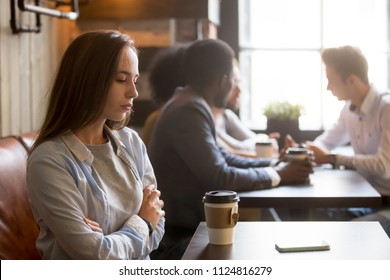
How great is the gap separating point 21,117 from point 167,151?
2.47 ft

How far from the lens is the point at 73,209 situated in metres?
1.35

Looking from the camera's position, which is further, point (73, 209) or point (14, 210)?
point (14, 210)

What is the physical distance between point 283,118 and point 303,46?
67cm

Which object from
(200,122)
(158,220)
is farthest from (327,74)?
(158,220)

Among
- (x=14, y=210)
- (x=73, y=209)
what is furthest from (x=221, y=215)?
(x=14, y=210)

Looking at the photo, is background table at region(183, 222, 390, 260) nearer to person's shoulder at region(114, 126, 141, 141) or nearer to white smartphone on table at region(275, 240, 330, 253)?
white smartphone on table at region(275, 240, 330, 253)

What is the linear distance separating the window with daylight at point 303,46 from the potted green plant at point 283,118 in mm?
377

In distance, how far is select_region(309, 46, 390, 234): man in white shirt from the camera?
263 cm

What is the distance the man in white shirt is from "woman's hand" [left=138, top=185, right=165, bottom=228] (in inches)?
51.7

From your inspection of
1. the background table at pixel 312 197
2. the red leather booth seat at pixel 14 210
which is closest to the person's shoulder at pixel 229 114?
the background table at pixel 312 197

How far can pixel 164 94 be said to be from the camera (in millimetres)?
3033

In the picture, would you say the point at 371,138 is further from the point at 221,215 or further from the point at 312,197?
the point at 221,215

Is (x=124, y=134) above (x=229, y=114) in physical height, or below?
above

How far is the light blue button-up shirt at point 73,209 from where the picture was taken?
1345 millimetres
